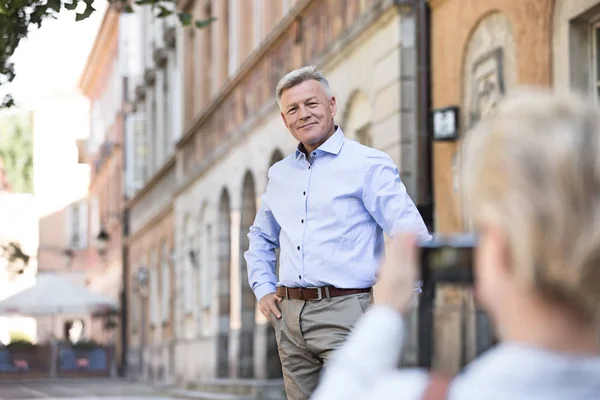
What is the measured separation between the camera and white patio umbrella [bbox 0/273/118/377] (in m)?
35.6

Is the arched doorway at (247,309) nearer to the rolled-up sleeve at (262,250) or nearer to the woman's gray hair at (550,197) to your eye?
the rolled-up sleeve at (262,250)

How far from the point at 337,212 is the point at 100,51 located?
1949 inches

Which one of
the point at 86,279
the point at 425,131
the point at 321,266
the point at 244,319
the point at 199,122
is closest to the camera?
the point at 321,266

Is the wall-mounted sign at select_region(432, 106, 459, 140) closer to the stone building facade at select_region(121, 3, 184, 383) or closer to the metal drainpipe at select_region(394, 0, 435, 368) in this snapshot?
the metal drainpipe at select_region(394, 0, 435, 368)

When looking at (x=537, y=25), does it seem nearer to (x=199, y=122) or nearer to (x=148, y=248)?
(x=199, y=122)

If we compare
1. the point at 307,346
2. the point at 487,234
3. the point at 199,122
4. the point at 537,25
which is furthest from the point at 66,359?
the point at 487,234

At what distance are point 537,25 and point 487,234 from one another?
961 centimetres

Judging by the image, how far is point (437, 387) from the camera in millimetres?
1729

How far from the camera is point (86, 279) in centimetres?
5844

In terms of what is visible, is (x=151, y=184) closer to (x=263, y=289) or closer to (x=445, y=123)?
(x=445, y=123)

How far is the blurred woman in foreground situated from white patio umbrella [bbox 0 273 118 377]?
34.1 m

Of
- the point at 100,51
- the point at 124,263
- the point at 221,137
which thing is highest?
the point at 100,51

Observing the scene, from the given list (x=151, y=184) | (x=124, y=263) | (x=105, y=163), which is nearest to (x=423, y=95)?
(x=151, y=184)

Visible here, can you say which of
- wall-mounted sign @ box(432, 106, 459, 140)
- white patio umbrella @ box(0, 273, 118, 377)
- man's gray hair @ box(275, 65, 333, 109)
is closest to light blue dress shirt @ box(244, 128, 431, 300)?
man's gray hair @ box(275, 65, 333, 109)
